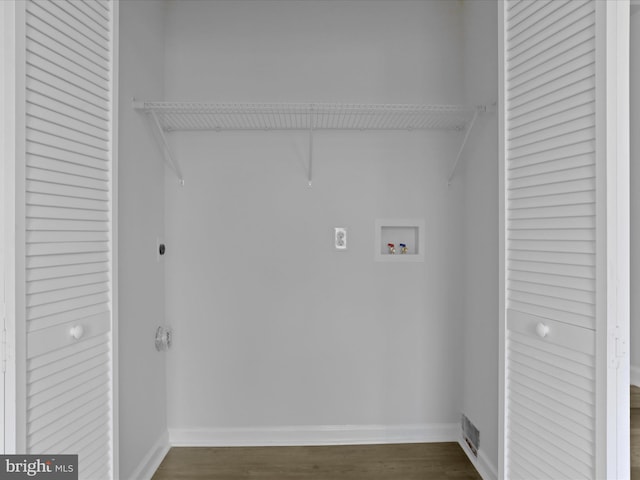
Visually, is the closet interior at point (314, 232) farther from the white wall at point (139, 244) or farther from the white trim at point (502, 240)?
the white trim at point (502, 240)

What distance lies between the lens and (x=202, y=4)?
234cm

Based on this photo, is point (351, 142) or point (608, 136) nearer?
point (608, 136)

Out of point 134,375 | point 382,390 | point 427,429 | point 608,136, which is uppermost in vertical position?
point 608,136

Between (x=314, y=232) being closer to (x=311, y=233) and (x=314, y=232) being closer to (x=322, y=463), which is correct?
(x=311, y=233)

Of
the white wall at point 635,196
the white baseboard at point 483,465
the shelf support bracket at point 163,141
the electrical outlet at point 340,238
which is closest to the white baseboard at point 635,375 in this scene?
the white wall at point 635,196

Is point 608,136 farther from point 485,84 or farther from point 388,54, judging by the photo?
point 388,54

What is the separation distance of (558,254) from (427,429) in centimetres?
159

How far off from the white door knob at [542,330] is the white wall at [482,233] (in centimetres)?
73

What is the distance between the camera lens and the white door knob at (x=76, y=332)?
1211 mm

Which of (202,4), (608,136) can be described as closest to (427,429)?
(608,136)

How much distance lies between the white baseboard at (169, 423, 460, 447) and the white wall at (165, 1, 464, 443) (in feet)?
0.12

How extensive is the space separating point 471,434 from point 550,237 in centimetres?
145

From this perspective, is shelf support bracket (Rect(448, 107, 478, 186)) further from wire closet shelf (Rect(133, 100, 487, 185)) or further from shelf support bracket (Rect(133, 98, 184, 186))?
shelf support bracket (Rect(133, 98, 184, 186))

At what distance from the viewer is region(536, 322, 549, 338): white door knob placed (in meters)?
1.23
